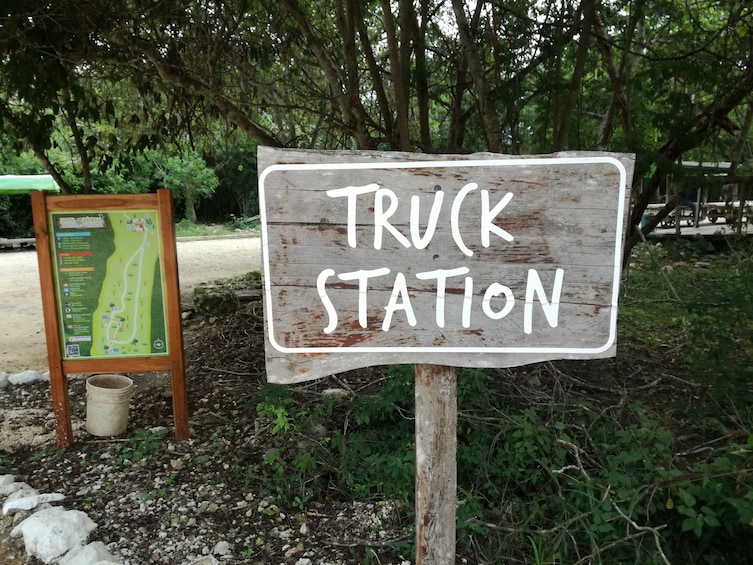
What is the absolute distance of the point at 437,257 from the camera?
1.33 metres

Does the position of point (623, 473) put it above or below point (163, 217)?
below

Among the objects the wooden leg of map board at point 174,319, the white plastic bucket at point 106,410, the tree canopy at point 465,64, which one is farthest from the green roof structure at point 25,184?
the wooden leg of map board at point 174,319

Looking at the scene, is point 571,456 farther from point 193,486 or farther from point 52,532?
point 52,532

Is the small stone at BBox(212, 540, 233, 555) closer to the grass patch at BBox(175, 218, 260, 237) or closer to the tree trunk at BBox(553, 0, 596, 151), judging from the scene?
the tree trunk at BBox(553, 0, 596, 151)

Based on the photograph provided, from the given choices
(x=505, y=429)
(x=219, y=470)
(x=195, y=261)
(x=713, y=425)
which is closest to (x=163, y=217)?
(x=219, y=470)

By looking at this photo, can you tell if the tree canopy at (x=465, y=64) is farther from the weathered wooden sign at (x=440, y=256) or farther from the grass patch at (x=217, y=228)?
the grass patch at (x=217, y=228)

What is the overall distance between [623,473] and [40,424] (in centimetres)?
359

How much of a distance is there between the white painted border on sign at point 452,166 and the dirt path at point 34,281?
4634mm

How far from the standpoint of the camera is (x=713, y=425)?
9.52ft

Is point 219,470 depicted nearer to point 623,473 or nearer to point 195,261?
point 623,473

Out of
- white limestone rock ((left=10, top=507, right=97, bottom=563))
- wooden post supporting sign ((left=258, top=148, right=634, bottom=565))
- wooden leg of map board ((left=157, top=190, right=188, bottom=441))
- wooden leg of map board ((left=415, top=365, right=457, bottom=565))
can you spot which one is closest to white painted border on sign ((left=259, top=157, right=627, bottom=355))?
wooden post supporting sign ((left=258, top=148, right=634, bottom=565))

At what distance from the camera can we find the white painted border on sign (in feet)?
4.31

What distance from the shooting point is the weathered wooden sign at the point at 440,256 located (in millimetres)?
1317

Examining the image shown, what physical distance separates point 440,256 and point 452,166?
211 mm
